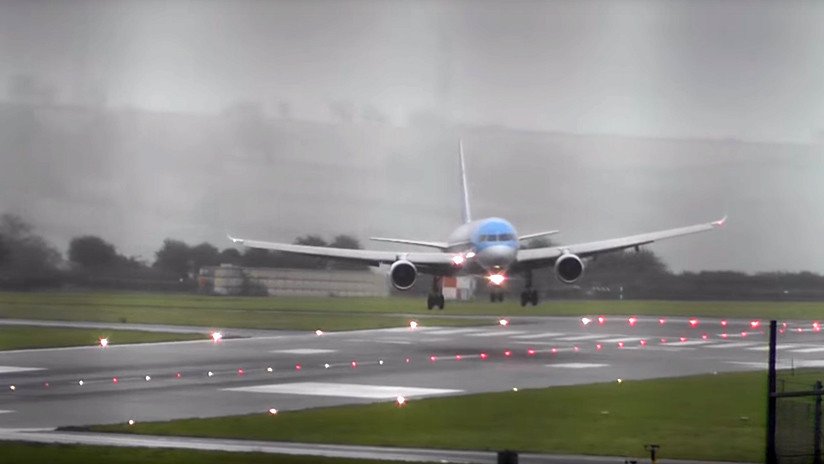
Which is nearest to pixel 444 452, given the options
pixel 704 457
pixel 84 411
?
pixel 704 457

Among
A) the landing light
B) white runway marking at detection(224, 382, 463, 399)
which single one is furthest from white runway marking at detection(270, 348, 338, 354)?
the landing light

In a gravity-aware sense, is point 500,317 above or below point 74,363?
above

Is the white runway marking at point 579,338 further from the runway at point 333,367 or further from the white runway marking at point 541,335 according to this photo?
the white runway marking at point 541,335

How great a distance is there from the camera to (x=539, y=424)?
2630 centimetres

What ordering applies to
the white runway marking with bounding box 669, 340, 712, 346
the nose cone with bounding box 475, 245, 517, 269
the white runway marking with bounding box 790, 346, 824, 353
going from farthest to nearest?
1. the nose cone with bounding box 475, 245, 517, 269
2. the white runway marking with bounding box 669, 340, 712, 346
3. the white runway marking with bounding box 790, 346, 824, 353

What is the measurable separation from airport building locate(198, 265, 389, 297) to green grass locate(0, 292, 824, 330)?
3.20 feet

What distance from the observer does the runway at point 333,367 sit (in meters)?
29.5

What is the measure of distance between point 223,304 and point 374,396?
5480 cm

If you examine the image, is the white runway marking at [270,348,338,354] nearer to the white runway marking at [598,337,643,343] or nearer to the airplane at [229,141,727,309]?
the white runway marking at [598,337,643,343]

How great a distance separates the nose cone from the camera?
6900 centimetres

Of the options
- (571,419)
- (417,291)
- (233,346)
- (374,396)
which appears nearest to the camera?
(571,419)

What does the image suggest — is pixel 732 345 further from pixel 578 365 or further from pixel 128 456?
pixel 128 456

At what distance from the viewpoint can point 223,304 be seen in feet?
278

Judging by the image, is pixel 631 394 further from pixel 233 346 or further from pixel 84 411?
pixel 233 346
